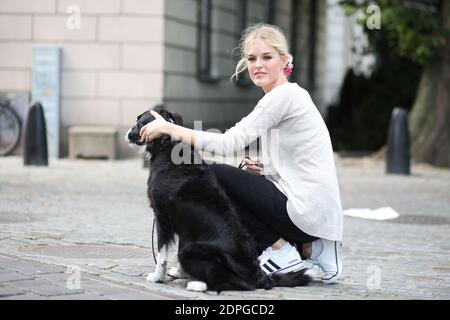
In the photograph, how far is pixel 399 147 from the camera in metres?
14.2

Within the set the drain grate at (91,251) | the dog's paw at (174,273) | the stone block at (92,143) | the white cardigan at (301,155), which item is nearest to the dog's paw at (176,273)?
the dog's paw at (174,273)

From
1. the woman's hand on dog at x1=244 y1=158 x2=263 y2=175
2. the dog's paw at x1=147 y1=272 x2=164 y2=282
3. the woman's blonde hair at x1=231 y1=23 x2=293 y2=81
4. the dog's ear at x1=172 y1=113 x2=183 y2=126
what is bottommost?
the dog's paw at x1=147 y1=272 x2=164 y2=282

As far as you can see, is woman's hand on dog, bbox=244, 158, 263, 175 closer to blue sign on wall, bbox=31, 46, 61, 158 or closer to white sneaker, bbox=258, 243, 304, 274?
white sneaker, bbox=258, 243, 304, 274

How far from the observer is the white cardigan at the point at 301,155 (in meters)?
5.56

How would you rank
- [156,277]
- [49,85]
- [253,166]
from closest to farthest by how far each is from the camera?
[156,277] < [253,166] < [49,85]

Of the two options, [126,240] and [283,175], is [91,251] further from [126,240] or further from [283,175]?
[283,175]

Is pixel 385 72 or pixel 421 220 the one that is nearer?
pixel 421 220

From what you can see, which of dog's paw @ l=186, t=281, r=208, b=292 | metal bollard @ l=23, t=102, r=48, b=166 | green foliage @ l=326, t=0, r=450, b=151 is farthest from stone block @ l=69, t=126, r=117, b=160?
dog's paw @ l=186, t=281, r=208, b=292

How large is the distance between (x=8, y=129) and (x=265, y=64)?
10652 mm

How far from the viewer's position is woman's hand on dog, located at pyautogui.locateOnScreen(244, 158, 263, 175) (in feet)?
19.2

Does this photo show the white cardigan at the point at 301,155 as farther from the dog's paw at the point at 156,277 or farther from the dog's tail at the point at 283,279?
the dog's paw at the point at 156,277

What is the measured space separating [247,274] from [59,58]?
1109cm

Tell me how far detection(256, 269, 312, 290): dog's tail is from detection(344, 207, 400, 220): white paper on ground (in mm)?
3981

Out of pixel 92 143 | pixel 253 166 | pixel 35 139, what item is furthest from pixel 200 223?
pixel 92 143
